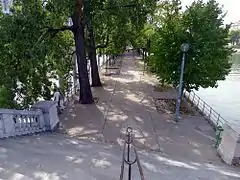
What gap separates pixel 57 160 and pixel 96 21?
8236 mm

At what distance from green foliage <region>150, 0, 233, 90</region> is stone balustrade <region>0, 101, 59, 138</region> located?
658cm

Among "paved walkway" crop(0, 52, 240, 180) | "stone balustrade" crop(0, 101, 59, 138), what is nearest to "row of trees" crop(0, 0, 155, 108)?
"stone balustrade" crop(0, 101, 59, 138)

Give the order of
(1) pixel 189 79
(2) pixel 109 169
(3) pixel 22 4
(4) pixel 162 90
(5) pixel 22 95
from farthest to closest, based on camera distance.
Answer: (4) pixel 162 90
(1) pixel 189 79
(5) pixel 22 95
(3) pixel 22 4
(2) pixel 109 169

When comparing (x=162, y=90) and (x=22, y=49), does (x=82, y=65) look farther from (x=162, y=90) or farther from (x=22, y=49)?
(x=162, y=90)

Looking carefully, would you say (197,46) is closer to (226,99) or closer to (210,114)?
(210,114)

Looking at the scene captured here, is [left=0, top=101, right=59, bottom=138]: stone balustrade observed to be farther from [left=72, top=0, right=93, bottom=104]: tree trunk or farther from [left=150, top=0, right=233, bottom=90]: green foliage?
[left=150, top=0, right=233, bottom=90]: green foliage

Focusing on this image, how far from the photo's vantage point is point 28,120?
7.76m

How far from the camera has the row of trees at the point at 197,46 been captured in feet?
42.1

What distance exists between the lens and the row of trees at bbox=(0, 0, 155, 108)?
10195 mm

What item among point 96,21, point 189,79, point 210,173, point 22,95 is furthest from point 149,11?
point 210,173

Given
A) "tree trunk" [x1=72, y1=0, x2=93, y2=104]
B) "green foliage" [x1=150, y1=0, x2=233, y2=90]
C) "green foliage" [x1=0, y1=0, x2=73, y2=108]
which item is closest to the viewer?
"green foliage" [x1=0, y1=0, x2=73, y2=108]

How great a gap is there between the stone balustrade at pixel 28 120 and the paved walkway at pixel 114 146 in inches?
11.3

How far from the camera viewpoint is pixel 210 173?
5688 mm

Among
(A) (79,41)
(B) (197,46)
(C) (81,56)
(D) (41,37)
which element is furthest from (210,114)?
(D) (41,37)
